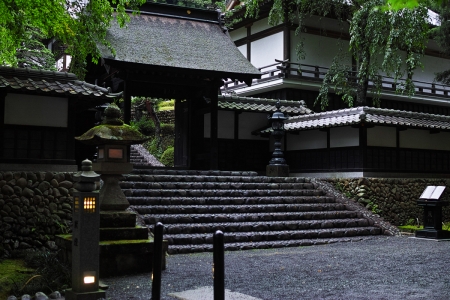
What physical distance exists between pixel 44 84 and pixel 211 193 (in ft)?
16.8

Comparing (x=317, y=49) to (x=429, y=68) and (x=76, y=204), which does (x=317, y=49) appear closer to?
(x=429, y=68)

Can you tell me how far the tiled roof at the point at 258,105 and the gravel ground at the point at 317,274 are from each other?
8.62 m

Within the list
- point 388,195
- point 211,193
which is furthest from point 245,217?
point 388,195

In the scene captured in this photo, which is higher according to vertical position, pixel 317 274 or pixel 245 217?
pixel 245 217

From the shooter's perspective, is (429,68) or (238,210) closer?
(238,210)

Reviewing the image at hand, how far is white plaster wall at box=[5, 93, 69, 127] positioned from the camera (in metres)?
11.0

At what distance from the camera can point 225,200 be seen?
1311cm

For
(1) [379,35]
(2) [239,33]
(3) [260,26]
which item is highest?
(2) [239,33]

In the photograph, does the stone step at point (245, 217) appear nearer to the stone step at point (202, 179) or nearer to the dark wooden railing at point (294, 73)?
the stone step at point (202, 179)

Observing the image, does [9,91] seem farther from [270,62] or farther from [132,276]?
[270,62]

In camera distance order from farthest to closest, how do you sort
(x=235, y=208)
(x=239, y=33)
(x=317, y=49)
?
(x=239, y=33), (x=317, y=49), (x=235, y=208)

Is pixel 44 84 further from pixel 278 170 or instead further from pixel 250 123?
pixel 250 123

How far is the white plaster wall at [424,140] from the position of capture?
16938mm

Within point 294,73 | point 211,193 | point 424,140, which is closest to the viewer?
point 211,193
